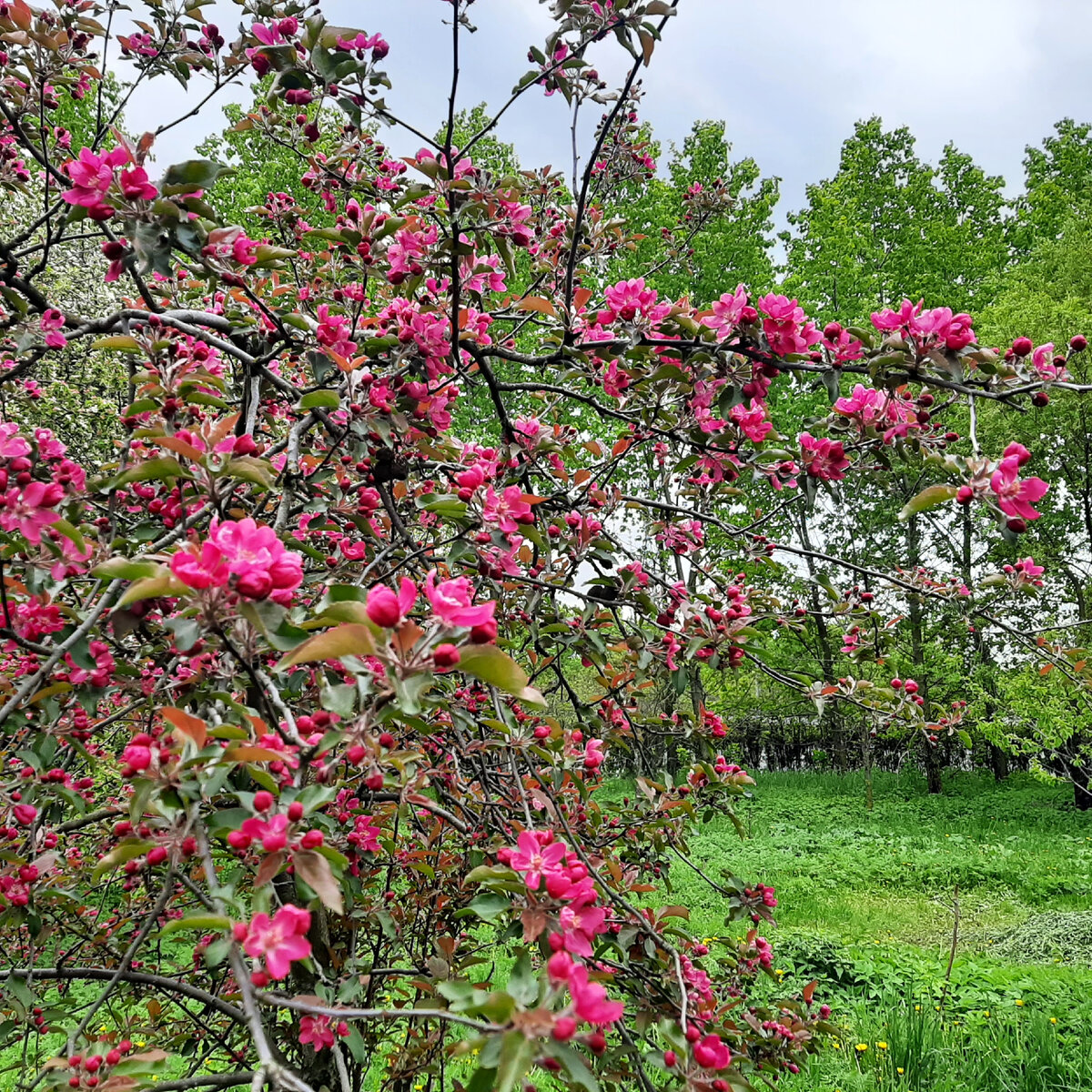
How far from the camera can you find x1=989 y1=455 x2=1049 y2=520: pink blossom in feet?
3.93

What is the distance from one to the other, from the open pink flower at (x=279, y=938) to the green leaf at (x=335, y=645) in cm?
27

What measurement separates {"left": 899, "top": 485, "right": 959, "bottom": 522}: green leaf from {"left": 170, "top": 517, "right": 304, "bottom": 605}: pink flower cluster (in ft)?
3.12

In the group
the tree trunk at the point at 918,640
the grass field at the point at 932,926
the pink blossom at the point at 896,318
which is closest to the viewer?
the pink blossom at the point at 896,318

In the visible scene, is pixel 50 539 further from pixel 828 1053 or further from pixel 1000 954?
pixel 1000 954

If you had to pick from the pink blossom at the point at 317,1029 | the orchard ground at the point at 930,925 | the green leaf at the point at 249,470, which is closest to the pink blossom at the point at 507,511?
the green leaf at the point at 249,470

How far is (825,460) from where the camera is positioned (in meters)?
1.69

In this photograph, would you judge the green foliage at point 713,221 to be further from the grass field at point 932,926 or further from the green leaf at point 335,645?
the green leaf at point 335,645

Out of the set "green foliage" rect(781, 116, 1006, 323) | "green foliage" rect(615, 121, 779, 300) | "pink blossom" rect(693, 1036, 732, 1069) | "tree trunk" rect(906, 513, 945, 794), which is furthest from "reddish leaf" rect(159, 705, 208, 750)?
"green foliage" rect(781, 116, 1006, 323)

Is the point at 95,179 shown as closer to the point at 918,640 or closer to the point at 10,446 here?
the point at 10,446

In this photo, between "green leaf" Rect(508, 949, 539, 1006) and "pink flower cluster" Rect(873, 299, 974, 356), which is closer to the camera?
"green leaf" Rect(508, 949, 539, 1006)

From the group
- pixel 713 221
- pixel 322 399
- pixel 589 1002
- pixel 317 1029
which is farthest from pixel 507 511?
pixel 713 221

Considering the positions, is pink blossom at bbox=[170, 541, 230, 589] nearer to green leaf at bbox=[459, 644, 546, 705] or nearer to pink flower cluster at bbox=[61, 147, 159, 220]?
green leaf at bbox=[459, 644, 546, 705]

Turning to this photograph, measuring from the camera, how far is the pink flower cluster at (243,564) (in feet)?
2.53

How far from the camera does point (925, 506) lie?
1199mm
